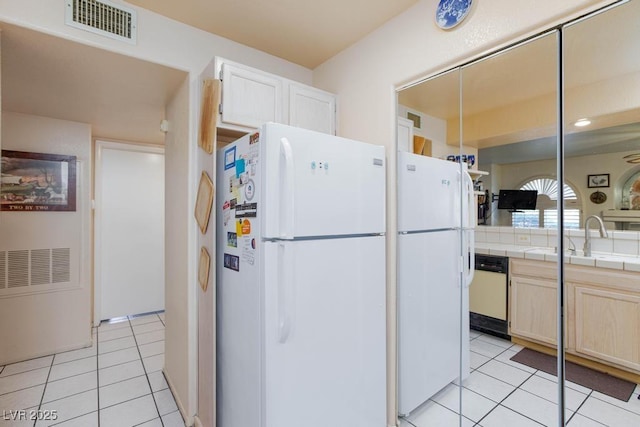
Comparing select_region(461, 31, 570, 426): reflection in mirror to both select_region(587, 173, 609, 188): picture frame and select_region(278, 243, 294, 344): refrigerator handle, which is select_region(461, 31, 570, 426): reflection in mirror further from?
select_region(278, 243, 294, 344): refrigerator handle

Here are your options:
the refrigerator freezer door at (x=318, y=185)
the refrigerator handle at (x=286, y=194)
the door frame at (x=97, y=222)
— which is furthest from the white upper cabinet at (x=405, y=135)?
the door frame at (x=97, y=222)

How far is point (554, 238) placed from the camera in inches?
53.7

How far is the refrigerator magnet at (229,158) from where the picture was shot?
161cm

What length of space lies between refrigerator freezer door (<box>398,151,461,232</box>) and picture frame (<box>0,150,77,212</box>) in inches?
122

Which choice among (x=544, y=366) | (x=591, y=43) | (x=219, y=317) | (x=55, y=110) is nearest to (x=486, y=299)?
(x=544, y=366)

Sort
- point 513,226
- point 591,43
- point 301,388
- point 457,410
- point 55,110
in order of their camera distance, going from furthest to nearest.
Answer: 1. point 55,110
2. point 457,410
3. point 513,226
4. point 301,388
5. point 591,43

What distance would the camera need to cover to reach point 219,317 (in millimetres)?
1779

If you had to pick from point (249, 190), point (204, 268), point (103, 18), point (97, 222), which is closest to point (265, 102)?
point (249, 190)

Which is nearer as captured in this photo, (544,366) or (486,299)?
(544,366)

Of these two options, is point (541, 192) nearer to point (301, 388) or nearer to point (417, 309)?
point (417, 309)

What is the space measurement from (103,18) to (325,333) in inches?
80.7

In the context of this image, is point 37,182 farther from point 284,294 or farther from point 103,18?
point 284,294

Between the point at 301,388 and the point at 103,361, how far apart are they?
2.38m

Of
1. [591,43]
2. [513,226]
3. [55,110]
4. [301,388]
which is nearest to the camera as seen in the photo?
[591,43]
